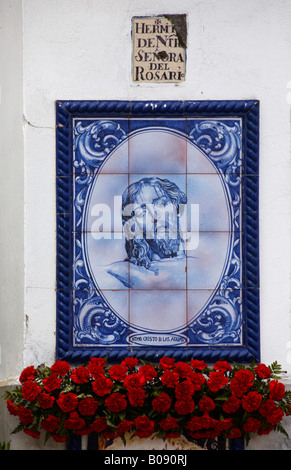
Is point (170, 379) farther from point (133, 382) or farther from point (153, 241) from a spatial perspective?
point (153, 241)

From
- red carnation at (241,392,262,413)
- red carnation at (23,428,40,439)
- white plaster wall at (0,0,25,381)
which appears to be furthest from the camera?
white plaster wall at (0,0,25,381)

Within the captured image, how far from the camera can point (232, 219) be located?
3.24m

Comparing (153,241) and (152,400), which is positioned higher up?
(153,241)

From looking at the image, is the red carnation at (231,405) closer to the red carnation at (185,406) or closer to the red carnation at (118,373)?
the red carnation at (185,406)

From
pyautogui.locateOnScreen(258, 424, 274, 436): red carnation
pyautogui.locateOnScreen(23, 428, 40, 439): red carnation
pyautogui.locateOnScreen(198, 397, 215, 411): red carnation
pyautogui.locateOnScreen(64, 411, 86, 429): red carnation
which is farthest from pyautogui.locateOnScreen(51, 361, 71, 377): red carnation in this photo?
pyautogui.locateOnScreen(258, 424, 274, 436): red carnation

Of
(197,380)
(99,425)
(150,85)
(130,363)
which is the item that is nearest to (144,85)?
(150,85)

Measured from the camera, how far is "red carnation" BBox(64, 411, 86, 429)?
9.72ft

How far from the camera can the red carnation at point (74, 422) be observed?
2964mm

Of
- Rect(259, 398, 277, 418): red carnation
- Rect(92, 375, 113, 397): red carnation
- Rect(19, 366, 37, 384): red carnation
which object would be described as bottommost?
Rect(259, 398, 277, 418): red carnation

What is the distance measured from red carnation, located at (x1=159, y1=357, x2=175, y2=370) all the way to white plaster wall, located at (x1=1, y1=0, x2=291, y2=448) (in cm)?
53

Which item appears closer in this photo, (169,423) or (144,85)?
(169,423)

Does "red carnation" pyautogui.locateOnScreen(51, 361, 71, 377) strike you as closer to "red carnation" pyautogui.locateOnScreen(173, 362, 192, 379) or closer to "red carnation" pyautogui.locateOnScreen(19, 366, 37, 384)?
"red carnation" pyautogui.locateOnScreen(19, 366, 37, 384)

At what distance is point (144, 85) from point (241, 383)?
5.47 feet

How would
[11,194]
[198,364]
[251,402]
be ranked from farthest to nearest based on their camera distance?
[11,194], [198,364], [251,402]
